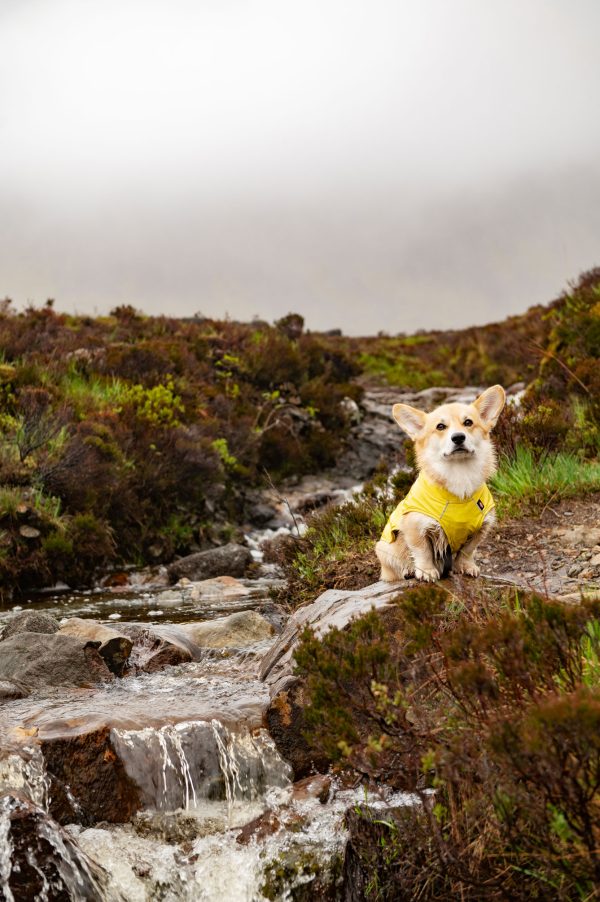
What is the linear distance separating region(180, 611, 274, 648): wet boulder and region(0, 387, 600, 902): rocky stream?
29 cm

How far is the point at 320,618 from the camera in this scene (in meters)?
4.93

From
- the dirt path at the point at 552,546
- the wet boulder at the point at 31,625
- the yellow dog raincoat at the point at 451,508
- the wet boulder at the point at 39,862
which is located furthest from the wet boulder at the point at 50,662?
the dirt path at the point at 552,546

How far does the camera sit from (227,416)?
17016mm

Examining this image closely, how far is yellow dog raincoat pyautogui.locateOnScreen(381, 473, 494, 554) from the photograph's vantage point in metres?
4.46

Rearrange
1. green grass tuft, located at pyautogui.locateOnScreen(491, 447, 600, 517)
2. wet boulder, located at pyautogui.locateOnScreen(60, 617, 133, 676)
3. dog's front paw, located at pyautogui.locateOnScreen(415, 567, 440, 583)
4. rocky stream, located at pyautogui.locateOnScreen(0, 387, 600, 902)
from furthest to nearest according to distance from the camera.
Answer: green grass tuft, located at pyautogui.locateOnScreen(491, 447, 600, 517) → wet boulder, located at pyautogui.locateOnScreen(60, 617, 133, 676) → dog's front paw, located at pyautogui.locateOnScreen(415, 567, 440, 583) → rocky stream, located at pyautogui.locateOnScreen(0, 387, 600, 902)

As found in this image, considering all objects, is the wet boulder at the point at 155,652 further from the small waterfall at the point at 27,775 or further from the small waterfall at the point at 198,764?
the small waterfall at the point at 27,775

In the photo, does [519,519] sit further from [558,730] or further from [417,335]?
[417,335]

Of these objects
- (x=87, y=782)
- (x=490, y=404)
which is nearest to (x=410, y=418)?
(x=490, y=404)

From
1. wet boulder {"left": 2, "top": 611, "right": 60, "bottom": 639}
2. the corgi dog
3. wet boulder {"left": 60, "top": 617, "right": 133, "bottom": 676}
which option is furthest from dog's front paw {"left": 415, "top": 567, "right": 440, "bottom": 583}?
wet boulder {"left": 2, "top": 611, "right": 60, "bottom": 639}

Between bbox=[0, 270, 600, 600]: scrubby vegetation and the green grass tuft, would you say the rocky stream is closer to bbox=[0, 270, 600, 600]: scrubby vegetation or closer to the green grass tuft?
the green grass tuft

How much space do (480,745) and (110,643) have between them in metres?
3.88

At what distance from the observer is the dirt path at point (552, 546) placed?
20.4 ft

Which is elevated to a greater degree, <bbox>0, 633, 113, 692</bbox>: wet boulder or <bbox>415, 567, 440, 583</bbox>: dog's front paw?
<bbox>415, 567, 440, 583</bbox>: dog's front paw

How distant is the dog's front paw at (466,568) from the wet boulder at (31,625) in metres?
3.69
